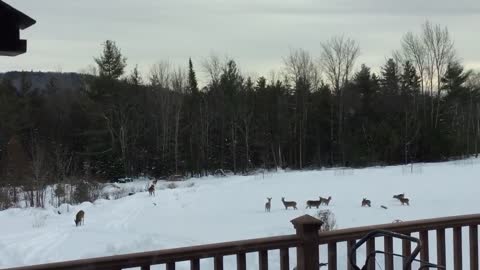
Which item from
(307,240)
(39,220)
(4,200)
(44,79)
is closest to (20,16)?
(307,240)

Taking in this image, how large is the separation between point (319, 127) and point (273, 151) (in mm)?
4729

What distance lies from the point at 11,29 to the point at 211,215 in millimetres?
13057

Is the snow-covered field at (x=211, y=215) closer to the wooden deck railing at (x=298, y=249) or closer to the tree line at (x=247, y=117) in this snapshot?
the wooden deck railing at (x=298, y=249)

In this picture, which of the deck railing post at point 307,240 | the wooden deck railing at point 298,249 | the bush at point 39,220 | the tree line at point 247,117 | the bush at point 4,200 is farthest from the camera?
the tree line at point 247,117

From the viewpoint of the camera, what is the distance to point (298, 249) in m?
3.77

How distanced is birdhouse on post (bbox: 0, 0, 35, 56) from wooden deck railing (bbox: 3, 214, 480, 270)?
4.13 feet

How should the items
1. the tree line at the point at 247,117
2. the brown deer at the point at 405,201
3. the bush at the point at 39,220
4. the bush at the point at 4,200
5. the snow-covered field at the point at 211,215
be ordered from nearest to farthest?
the snow-covered field at the point at 211,215 < the bush at the point at 39,220 < the brown deer at the point at 405,201 < the bush at the point at 4,200 < the tree line at the point at 247,117

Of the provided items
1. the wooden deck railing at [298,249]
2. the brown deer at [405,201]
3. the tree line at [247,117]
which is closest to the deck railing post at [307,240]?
the wooden deck railing at [298,249]

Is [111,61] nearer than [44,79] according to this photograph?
Yes

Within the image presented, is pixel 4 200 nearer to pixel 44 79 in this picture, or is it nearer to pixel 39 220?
pixel 39 220

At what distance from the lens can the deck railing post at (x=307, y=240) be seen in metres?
3.71

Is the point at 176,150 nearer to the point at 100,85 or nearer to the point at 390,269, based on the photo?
the point at 100,85

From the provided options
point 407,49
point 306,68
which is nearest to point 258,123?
point 306,68

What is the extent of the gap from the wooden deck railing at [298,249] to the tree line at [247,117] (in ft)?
130
